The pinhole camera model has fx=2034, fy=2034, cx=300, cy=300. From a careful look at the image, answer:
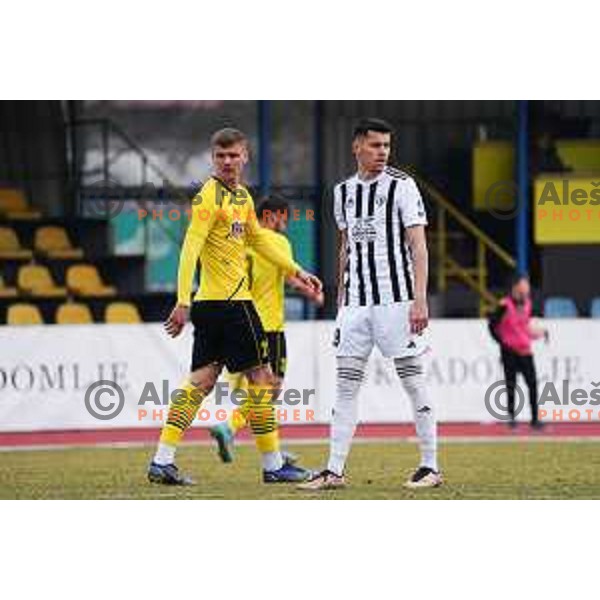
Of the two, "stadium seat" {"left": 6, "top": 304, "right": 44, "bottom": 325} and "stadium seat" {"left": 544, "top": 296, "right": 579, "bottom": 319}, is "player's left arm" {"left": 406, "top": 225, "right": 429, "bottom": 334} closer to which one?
"stadium seat" {"left": 6, "top": 304, "right": 44, "bottom": 325}

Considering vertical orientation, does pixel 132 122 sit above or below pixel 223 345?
above

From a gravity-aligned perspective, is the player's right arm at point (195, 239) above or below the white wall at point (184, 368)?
above

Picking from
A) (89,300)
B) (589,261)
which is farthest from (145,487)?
(589,261)

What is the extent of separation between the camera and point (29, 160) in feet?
58.5

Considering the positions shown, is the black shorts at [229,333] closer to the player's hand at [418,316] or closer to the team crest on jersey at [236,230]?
the team crest on jersey at [236,230]

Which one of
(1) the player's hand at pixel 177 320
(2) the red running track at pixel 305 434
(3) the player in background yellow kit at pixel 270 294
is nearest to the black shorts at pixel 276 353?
(3) the player in background yellow kit at pixel 270 294

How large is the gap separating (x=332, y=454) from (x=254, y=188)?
8147mm

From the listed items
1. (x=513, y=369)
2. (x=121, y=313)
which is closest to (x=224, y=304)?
(x=513, y=369)

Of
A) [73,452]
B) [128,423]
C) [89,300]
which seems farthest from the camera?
[89,300]

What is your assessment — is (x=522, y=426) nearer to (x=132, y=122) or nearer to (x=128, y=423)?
(x=128, y=423)

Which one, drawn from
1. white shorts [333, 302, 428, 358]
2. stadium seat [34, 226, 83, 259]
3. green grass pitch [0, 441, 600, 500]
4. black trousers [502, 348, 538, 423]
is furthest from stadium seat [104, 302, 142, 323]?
white shorts [333, 302, 428, 358]

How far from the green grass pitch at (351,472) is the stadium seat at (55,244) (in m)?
4.42

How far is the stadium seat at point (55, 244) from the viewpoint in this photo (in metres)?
16.5

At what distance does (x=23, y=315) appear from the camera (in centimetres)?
1480
